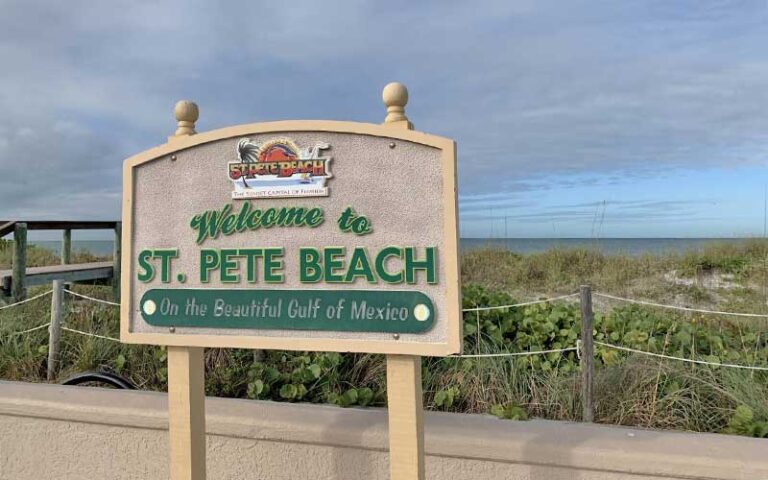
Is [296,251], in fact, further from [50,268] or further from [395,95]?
[50,268]

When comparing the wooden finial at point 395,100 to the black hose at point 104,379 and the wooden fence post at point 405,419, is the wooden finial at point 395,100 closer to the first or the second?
the wooden fence post at point 405,419

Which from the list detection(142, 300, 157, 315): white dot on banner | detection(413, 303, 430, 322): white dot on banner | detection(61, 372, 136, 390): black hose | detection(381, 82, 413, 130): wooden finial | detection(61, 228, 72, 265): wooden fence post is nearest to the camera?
detection(413, 303, 430, 322): white dot on banner

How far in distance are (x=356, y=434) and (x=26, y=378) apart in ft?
10.8

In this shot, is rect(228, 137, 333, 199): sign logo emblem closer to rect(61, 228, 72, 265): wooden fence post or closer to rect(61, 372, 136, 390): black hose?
rect(61, 372, 136, 390): black hose

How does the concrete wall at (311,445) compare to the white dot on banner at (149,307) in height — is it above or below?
below

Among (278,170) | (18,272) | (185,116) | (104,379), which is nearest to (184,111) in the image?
(185,116)

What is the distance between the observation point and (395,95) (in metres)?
2.35

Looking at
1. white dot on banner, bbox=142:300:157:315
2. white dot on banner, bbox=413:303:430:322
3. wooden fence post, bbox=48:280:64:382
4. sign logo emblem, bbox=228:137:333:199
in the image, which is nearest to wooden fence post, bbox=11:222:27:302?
wooden fence post, bbox=48:280:64:382

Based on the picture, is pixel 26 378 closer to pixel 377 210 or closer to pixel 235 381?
pixel 235 381

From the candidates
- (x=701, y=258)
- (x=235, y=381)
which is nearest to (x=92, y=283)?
(x=235, y=381)

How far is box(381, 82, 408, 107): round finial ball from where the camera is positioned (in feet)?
7.73

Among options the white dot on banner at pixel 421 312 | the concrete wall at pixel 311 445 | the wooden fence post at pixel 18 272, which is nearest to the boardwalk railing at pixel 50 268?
the wooden fence post at pixel 18 272

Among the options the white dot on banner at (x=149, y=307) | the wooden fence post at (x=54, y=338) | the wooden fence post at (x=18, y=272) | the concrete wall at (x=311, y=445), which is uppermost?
the wooden fence post at (x=18, y=272)

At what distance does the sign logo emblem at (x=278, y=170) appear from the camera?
2.36m
